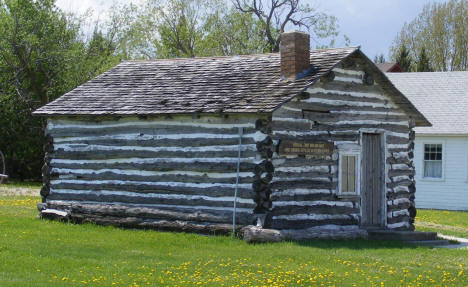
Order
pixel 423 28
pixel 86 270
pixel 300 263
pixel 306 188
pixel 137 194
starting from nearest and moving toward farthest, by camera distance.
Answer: pixel 86 270 < pixel 300 263 < pixel 306 188 < pixel 137 194 < pixel 423 28

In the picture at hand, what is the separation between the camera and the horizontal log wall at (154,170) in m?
16.3

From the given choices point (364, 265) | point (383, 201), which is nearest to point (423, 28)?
point (383, 201)

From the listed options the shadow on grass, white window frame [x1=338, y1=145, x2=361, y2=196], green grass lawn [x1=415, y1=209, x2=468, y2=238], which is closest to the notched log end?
the shadow on grass

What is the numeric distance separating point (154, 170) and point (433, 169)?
14.4m

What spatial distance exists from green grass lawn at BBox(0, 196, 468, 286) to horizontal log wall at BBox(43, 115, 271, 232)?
0.78 m

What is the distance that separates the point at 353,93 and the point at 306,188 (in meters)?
2.83

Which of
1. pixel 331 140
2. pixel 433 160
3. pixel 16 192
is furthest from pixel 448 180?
pixel 16 192

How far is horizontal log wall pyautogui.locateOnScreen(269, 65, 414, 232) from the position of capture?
16172mm

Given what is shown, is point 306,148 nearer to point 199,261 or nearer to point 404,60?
point 199,261

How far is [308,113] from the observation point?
16.7m

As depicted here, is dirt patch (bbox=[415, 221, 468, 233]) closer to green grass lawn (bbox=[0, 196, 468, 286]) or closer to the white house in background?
green grass lawn (bbox=[0, 196, 468, 286])

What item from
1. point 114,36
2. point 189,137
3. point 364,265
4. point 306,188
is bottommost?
point 364,265

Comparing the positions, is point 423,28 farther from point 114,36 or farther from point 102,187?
point 102,187

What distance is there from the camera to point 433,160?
28594 millimetres
